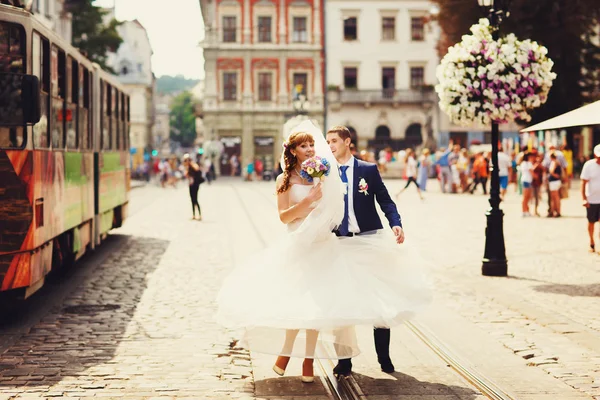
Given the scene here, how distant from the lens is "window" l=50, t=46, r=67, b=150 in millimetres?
10531

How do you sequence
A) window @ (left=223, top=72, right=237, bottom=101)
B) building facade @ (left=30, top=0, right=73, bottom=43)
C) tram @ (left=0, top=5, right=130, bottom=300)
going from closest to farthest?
tram @ (left=0, top=5, right=130, bottom=300) < building facade @ (left=30, top=0, right=73, bottom=43) < window @ (left=223, top=72, right=237, bottom=101)

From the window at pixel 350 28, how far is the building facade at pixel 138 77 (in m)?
30.7

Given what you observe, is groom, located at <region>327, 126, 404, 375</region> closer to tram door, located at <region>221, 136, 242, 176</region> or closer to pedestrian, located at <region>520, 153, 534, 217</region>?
pedestrian, located at <region>520, 153, 534, 217</region>

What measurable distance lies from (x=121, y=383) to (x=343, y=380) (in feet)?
4.96

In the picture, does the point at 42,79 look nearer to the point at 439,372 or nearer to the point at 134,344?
the point at 134,344

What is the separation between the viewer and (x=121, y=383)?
6727mm

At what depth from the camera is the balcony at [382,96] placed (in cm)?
6944

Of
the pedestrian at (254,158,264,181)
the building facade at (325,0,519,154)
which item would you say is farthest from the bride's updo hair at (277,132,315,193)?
the building facade at (325,0,519,154)

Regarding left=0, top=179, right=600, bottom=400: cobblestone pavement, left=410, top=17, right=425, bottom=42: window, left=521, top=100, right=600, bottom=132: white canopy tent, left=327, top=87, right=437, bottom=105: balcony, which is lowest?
left=0, top=179, right=600, bottom=400: cobblestone pavement

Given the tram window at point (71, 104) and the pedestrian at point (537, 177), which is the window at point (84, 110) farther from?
the pedestrian at point (537, 177)

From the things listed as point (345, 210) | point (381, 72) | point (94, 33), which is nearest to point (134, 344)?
point (345, 210)

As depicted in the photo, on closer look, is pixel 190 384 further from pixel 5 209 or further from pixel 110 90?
pixel 110 90

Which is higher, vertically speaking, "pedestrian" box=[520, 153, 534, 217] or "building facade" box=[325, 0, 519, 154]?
"building facade" box=[325, 0, 519, 154]

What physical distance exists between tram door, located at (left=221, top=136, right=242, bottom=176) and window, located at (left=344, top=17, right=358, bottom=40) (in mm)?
10571
